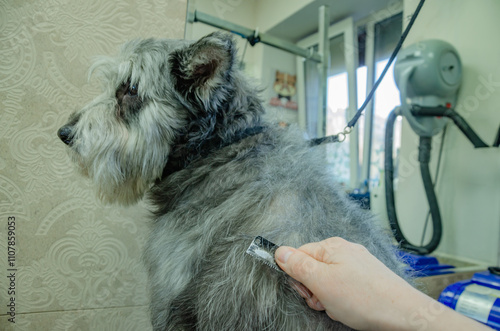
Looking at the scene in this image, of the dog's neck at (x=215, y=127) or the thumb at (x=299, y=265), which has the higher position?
the dog's neck at (x=215, y=127)

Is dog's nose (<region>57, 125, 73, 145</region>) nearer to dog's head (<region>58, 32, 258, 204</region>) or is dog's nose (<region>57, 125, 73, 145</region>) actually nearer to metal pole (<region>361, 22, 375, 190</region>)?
dog's head (<region>58, 32, 258, 204</region>)

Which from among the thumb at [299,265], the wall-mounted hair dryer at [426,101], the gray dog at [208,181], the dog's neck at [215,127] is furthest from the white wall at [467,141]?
the thumb at [299,265]

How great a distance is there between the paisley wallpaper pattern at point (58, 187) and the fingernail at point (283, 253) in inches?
28.1

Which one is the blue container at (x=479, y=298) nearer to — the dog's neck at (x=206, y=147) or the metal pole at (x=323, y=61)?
the metal pole at (x=323, y=61)

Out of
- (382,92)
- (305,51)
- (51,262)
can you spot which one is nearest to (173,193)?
(51,262)

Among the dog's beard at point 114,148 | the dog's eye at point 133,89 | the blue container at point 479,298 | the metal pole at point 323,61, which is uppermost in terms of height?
the metal pole at point 323,61

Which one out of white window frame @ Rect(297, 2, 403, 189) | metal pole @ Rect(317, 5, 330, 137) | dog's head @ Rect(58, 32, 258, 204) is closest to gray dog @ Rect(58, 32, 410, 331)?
dog's head @ Rect(58, 32, 258, 204)

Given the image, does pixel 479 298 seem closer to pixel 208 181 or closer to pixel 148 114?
pixel 208 181

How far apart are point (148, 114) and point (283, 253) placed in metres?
0.55

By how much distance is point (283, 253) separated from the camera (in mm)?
617

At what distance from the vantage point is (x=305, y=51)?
5.70 feet

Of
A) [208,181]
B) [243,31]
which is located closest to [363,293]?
[208,181]

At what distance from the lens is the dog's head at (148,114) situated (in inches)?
34.2

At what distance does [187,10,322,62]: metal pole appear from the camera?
4.40 ft
